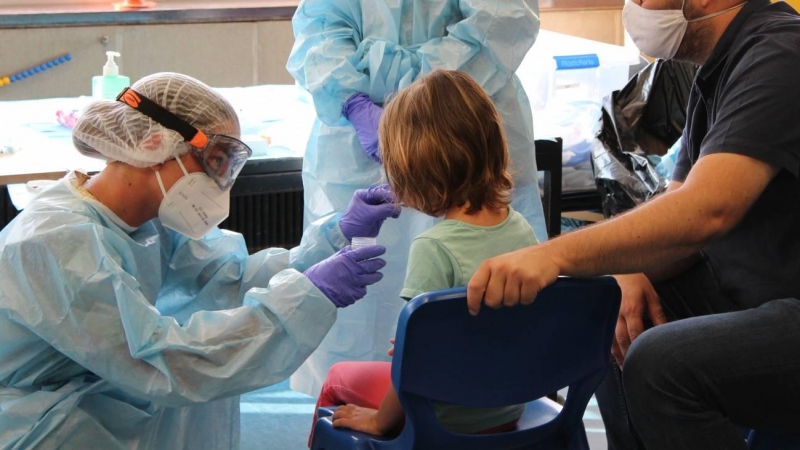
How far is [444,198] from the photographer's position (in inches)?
57.1

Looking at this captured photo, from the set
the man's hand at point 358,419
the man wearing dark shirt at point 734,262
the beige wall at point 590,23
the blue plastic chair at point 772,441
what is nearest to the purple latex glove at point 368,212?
the man's hand at point 358,419

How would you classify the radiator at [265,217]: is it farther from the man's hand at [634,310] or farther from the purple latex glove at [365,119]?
the man's hand at [634,310]

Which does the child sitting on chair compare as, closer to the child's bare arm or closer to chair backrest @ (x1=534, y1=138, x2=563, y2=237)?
the child's bare arm

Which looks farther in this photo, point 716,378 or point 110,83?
point 110,83

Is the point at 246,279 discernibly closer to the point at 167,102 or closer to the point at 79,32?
the point at 167,102

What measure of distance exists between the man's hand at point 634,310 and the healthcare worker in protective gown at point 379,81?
63cm

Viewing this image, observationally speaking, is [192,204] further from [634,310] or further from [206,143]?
[634,310]

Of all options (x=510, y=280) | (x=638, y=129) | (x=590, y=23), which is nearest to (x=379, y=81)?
(x=510, y=280)

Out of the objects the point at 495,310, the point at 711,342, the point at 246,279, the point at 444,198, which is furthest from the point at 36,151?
the point at 711,342

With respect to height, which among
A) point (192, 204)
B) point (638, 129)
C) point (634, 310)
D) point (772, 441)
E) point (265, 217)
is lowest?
point (265, 217)

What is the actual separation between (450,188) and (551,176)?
4.21 ft

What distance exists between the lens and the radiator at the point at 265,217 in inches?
102

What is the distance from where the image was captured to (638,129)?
3080 mm

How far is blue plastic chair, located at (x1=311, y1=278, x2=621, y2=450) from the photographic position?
48.3 inches
